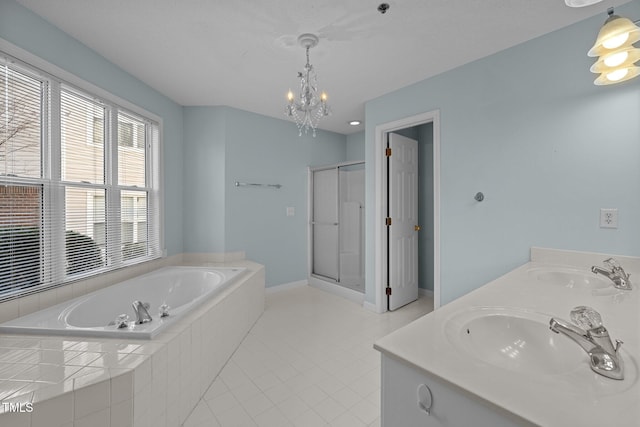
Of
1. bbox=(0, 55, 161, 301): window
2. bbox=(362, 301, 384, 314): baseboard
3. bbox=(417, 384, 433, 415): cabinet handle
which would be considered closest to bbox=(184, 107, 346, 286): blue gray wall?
bbox=(0, 55, 161, 301): window

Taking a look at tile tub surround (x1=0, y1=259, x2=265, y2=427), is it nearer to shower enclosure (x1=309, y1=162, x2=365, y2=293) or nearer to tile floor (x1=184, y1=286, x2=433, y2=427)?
tile floor (x1=184, y1=286, x2=433, y2=427)

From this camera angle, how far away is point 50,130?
182 cm

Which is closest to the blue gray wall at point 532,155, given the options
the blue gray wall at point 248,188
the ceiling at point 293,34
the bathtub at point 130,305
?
the ceiling at point 293,34

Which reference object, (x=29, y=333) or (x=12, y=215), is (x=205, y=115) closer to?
(x=12, y=215)

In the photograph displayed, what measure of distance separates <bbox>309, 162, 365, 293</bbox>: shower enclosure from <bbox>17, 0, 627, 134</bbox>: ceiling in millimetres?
1501

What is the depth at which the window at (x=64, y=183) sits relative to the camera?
161 cm

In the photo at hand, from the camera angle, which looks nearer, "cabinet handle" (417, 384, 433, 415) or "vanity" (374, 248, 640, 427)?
"vanity" (374, 248, 640, 427)

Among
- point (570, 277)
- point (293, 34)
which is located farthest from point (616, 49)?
point (293, 34)

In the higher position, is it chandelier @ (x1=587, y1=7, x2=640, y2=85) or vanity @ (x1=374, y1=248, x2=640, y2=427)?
chandelier @ (x1=587, y1=7, x2=640, y2=85)

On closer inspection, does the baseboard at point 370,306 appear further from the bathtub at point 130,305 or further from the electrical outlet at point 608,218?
the electrical outlet at point 608,218

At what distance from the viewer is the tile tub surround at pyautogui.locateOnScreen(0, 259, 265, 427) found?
3.31 feet

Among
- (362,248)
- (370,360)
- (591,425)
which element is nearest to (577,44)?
(591,425)

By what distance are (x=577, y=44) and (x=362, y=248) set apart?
2.87 m

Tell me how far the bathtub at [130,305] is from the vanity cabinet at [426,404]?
131 centimetres
